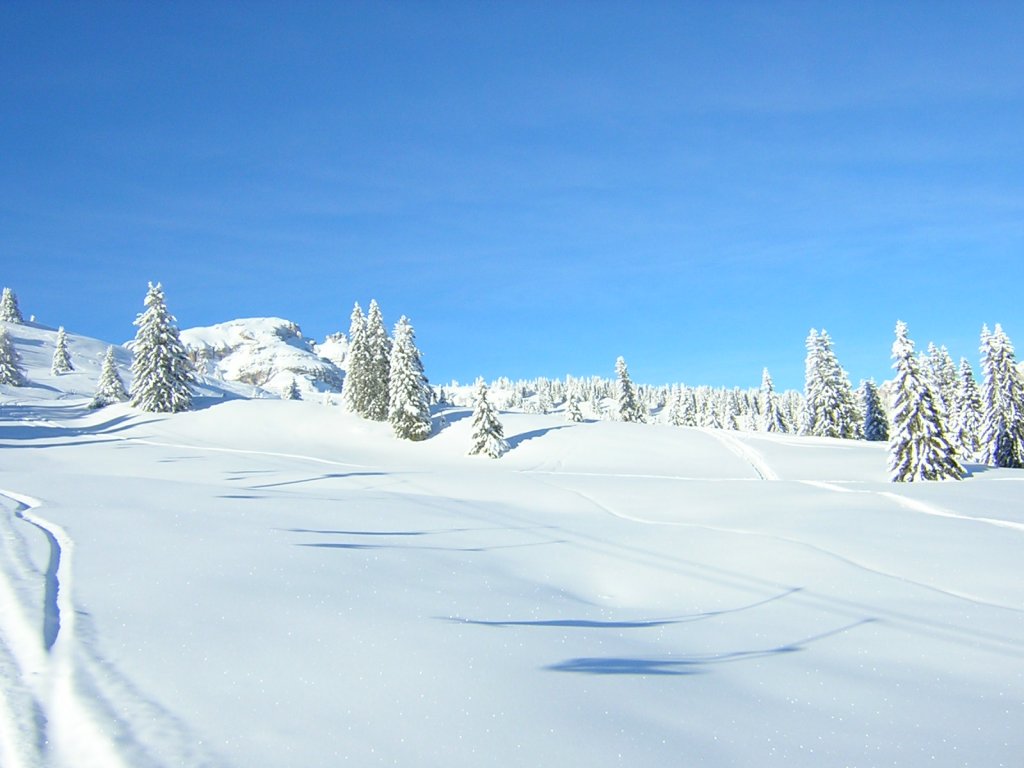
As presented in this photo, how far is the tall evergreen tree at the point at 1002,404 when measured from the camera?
1823 inches

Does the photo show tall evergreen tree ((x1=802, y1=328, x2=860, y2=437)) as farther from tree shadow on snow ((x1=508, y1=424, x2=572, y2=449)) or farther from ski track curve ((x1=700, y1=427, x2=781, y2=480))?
tree shadow on snow ((x1=508, y1=424, x2=572, y2=449))

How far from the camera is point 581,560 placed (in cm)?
1000

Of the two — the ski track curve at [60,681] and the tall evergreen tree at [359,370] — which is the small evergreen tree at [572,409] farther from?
the ski track curve at [60,681]

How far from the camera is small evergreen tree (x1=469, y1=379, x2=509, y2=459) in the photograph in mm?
48438

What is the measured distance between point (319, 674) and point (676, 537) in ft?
29.1

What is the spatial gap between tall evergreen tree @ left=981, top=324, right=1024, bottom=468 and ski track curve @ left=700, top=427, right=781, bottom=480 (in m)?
17.4

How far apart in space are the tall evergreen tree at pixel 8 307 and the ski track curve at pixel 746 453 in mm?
145031

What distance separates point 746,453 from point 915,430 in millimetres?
15781

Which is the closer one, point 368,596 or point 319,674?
point 319,674

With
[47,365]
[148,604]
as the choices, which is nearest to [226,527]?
[148,604]

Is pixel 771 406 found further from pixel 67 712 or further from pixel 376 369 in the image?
pixel 67 712

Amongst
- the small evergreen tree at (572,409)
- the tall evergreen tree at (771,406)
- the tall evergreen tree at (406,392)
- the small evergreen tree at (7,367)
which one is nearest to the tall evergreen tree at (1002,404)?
the tall evergreen tree at (771,406)

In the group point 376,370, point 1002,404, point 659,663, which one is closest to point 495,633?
point 659,663

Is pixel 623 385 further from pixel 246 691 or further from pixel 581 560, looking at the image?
pixel 246 691
